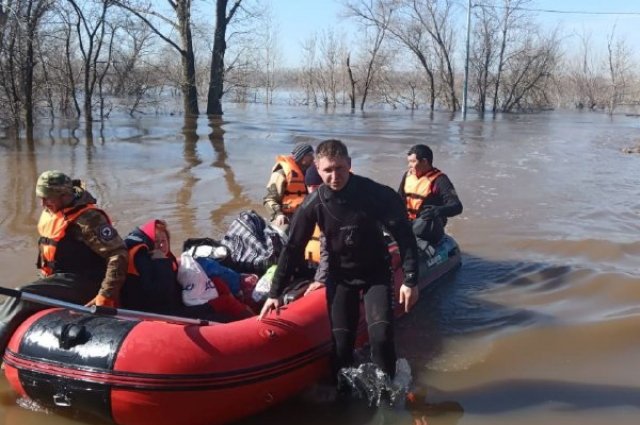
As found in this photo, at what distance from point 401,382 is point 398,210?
1.19 meters

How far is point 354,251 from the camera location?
378cm

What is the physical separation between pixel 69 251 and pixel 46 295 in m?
0.29

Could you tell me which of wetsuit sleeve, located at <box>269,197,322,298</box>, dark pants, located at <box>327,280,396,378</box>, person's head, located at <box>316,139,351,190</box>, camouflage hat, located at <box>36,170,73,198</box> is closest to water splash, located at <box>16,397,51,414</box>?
camouflage hat, located at <box>36,170,73,198</box>

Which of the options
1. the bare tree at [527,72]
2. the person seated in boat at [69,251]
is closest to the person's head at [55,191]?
the person seated in boat at [69,251]

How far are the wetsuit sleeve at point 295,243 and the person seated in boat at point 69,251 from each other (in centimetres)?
98

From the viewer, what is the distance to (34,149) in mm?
14773

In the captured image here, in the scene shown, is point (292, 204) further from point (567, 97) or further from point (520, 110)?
point (567, 97)

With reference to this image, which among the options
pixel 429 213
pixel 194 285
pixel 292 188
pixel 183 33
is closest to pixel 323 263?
pixel 194 285

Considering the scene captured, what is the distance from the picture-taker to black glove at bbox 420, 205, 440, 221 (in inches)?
225

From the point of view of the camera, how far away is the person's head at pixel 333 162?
139 inches

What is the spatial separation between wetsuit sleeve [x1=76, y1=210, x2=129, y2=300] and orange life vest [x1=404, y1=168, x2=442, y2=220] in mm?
2880

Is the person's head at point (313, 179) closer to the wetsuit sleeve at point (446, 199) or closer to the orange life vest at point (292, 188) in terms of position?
the orange life vest at point (292, 188)

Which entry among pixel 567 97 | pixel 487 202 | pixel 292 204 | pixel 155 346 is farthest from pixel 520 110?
pixel 155 346

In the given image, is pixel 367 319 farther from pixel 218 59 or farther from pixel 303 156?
pixel 218 59
